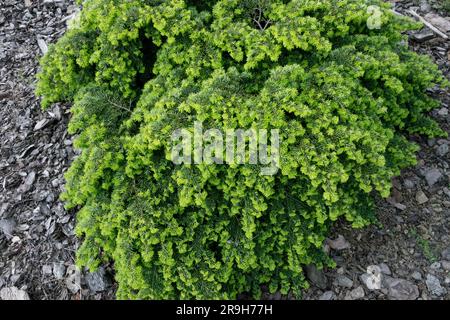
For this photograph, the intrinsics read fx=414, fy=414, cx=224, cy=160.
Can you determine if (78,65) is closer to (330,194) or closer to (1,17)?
(330,194)

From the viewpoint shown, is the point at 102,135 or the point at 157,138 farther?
the point at 102,135

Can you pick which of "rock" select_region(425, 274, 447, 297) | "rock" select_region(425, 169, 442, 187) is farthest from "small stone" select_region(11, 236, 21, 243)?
"rock" select_region(425, 169, 442, 187)

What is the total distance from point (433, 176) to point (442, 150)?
32 cm

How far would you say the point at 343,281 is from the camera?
11.3 ft

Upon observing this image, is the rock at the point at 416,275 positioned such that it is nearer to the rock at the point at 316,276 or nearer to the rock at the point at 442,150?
the rock at the point at 316,276

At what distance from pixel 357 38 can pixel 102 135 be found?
2.09 m

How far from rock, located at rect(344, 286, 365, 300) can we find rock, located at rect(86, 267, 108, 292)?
201 centimetres

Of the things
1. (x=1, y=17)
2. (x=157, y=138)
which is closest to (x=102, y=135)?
(x=157, y=138)

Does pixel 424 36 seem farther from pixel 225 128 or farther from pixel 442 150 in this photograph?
pixel 225 128

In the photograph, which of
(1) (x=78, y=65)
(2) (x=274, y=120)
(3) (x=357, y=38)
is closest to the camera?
(2) (x=274, y=120)

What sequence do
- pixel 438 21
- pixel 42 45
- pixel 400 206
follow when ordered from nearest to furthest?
pixel 400 206 → pixel 438 21 → pixel 42 45

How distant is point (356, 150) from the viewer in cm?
278

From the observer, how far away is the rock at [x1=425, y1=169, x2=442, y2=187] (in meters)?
3.83

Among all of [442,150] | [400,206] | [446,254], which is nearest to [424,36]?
[442,150]
